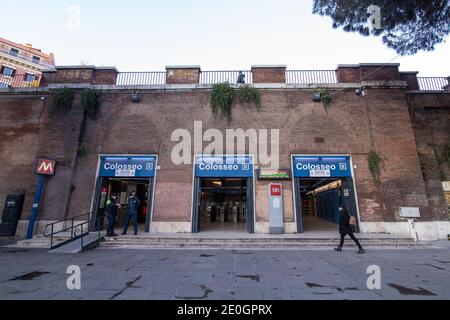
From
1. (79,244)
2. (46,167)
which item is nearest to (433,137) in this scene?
(79,244)

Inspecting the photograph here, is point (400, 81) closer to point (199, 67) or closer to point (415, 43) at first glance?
point (415, 43)

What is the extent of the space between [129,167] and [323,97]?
11.0 meters

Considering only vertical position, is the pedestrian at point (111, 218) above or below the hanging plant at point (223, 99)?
below

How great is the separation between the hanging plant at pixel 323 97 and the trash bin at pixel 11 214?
16.1 metres

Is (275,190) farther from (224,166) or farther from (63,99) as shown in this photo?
(63,99)

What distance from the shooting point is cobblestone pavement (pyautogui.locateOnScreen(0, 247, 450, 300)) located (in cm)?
392

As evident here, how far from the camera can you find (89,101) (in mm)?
11820

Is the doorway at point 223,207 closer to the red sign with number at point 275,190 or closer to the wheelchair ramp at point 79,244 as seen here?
the red sign with number at point 275,190

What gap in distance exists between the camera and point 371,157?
1076cm

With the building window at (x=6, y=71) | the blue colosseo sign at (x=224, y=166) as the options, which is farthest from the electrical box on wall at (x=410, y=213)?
the building window at (x=6, y=71)

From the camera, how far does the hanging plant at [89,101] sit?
1180cm

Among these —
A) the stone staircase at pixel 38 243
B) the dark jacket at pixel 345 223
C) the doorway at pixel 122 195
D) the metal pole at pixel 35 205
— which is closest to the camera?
the dark jacket at pixel 345 223
